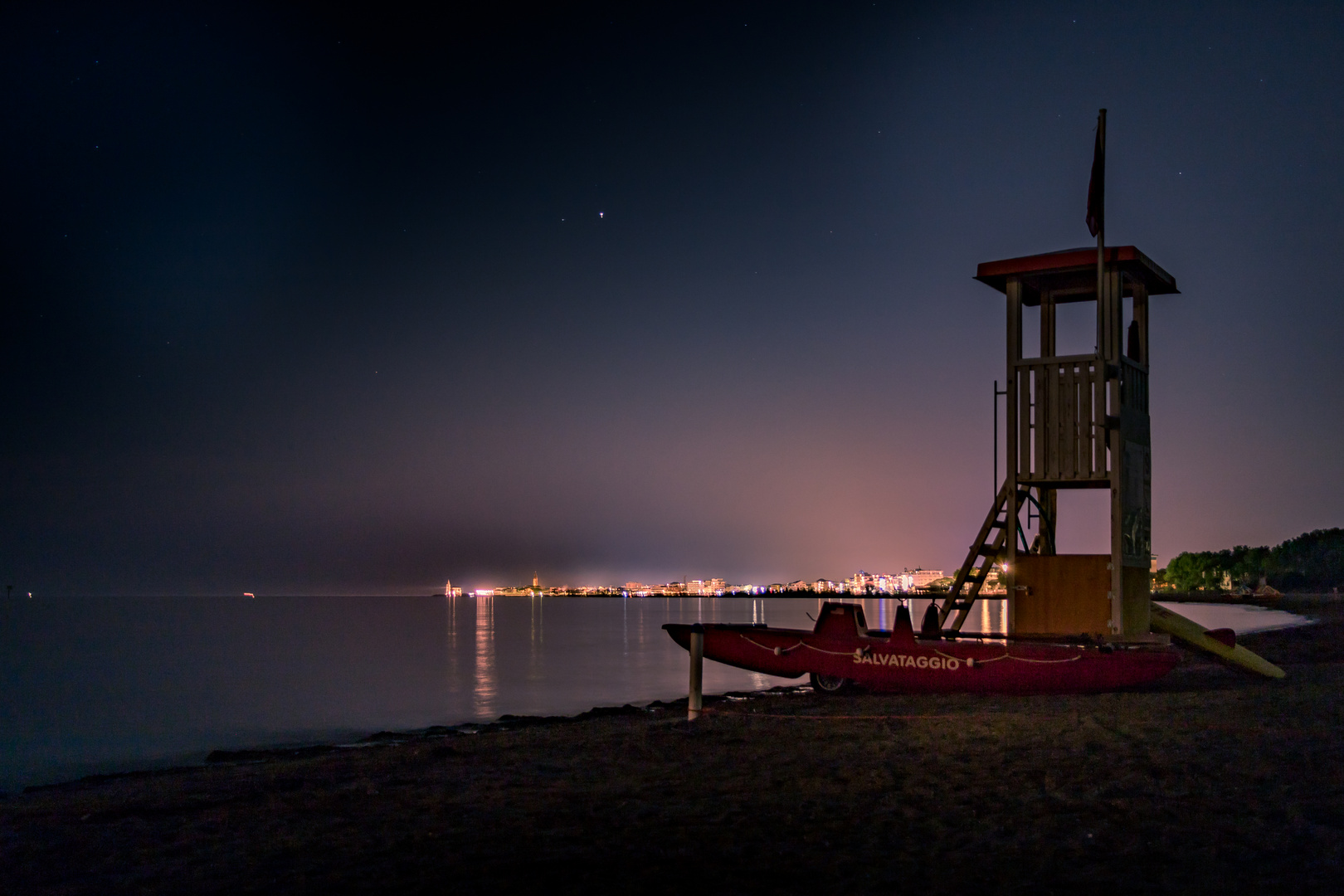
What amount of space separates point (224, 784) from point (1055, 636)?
12038 mm

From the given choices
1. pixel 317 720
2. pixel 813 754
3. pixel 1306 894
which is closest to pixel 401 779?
pixel 813 754

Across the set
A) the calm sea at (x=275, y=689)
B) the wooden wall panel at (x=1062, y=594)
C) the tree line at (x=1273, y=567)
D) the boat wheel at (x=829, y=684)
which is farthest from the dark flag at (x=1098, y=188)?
the tree line at (x=1273, y=567)

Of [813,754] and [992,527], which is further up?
[992,527]

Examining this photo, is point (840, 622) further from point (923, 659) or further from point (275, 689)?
point (275, 689)

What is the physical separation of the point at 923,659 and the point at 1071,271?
6.62 metres

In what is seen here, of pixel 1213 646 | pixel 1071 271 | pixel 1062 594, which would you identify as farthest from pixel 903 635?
pixel 1071 271

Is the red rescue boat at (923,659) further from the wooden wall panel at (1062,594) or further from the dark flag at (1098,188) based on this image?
the dark flag at (1098,188)

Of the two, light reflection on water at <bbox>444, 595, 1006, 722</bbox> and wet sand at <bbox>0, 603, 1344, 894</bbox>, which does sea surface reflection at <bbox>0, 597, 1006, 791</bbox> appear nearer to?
light reflection on water at <bbox>444, 595, 1006, 722</bbox>

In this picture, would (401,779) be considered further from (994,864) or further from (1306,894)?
(1306,894)

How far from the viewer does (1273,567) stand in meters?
161

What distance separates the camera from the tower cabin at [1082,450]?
627 inches

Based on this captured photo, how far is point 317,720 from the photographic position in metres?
24.8

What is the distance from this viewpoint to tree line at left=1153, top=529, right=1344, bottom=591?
15250cm

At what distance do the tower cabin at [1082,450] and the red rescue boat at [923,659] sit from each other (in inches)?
31.1
